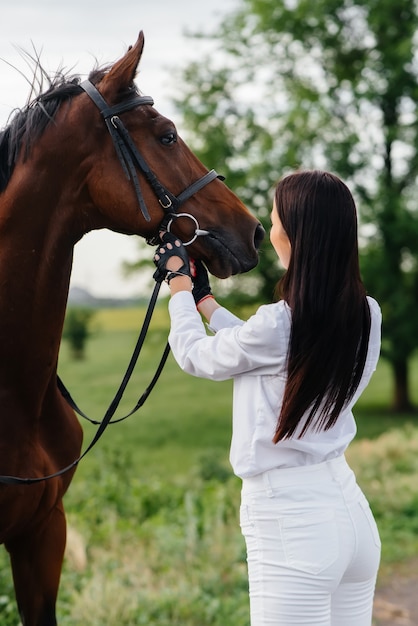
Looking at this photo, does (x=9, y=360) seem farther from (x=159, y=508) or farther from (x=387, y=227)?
(x=387, y=227)

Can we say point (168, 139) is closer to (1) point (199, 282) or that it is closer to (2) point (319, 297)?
(1) point (199, 282)

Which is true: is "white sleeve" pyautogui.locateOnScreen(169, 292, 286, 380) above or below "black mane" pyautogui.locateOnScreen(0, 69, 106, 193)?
below

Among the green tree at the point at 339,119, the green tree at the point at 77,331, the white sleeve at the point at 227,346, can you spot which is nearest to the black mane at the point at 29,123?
the white sleeve at the point at 227,346

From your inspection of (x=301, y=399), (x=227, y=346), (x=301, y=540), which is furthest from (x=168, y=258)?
(x=301, y=540)

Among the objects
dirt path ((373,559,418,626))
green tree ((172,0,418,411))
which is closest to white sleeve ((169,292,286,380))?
dirt path ((373,559,418,626))

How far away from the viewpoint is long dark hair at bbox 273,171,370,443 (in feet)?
6.80

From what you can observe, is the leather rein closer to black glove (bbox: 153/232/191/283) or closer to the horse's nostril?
black glove (bbox: 153/232/191/283)

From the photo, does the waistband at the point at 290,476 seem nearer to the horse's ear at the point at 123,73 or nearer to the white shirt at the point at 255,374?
the white shirt at the point at 255,374

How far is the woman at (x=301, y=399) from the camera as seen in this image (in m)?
2.06

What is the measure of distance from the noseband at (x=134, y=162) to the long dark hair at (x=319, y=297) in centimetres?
46

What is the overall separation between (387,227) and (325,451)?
52.2 feet

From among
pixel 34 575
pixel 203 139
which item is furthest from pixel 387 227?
pixel 34 575

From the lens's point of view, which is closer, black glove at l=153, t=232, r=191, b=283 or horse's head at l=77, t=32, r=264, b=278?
black glove at l=153, t=232, r=191, b=283

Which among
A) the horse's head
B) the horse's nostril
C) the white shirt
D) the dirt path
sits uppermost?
the horse's head
